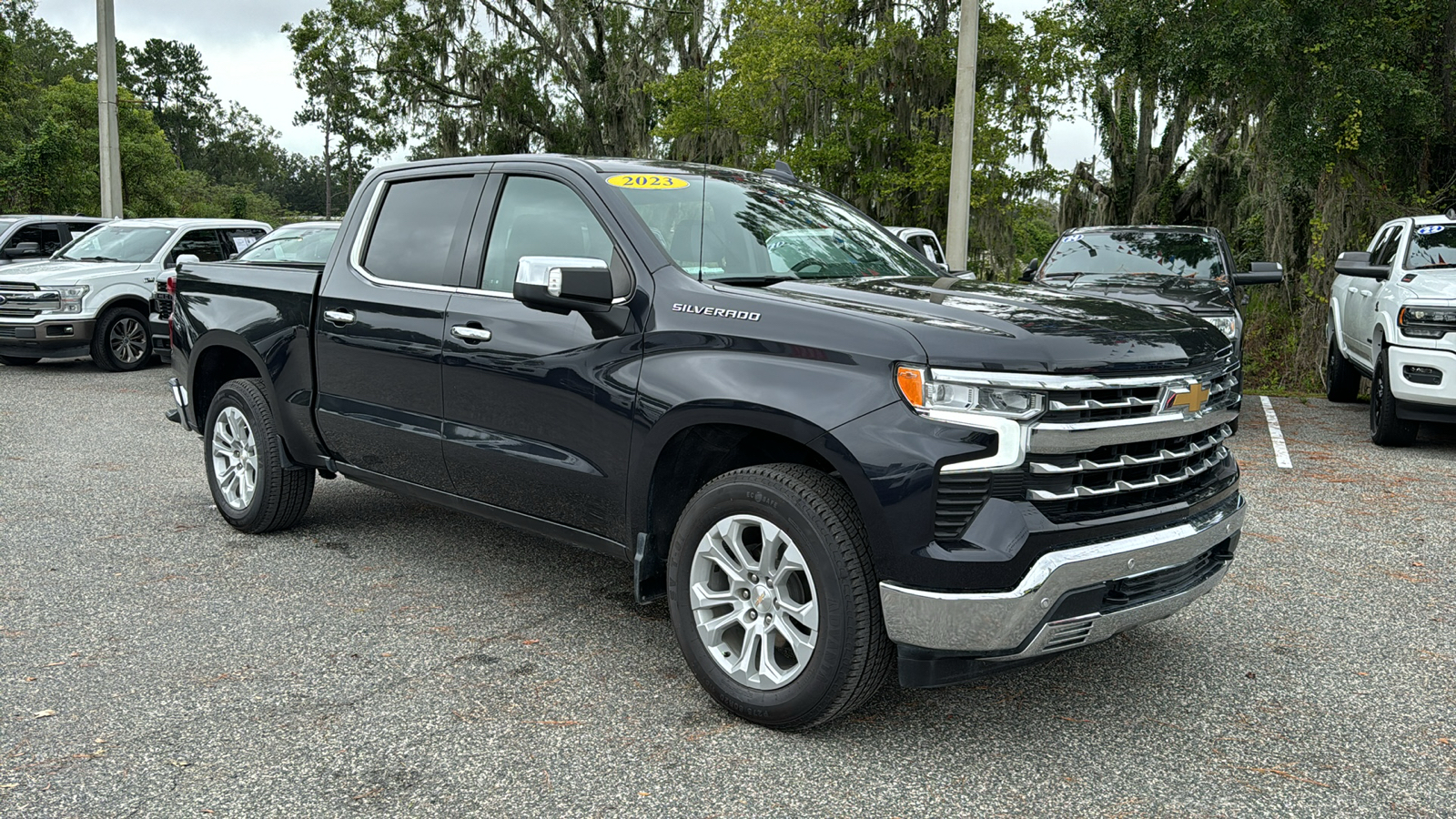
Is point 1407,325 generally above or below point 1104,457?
above

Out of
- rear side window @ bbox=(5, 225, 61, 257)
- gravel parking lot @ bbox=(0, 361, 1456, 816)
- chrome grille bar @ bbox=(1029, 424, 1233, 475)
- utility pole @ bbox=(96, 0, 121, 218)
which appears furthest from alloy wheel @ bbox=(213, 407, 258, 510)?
utility pole @ bbox=(96, 0, 121, 218)

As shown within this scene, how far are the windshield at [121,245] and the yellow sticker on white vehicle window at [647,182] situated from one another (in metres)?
11.8

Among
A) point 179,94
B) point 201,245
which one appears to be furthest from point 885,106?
point 179,94

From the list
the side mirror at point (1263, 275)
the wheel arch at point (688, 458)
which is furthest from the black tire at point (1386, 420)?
the wheel arch at point (688, 458)

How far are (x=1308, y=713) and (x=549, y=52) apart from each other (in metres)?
31.2

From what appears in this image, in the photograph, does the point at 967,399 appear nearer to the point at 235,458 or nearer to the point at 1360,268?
the point at 235,458

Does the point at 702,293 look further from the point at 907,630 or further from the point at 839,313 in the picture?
the point at 907,630

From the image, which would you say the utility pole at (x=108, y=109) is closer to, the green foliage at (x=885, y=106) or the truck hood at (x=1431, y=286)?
the green foliage at (x=885, y=106)

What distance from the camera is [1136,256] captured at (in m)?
10.9

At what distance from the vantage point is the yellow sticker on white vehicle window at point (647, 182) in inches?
172

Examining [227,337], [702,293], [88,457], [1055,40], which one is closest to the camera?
[702,293]

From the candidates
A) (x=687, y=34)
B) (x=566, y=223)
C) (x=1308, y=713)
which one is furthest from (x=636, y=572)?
(x=687, y=34)

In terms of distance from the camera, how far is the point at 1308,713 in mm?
3873

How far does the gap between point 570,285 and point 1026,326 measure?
57.9 inches
